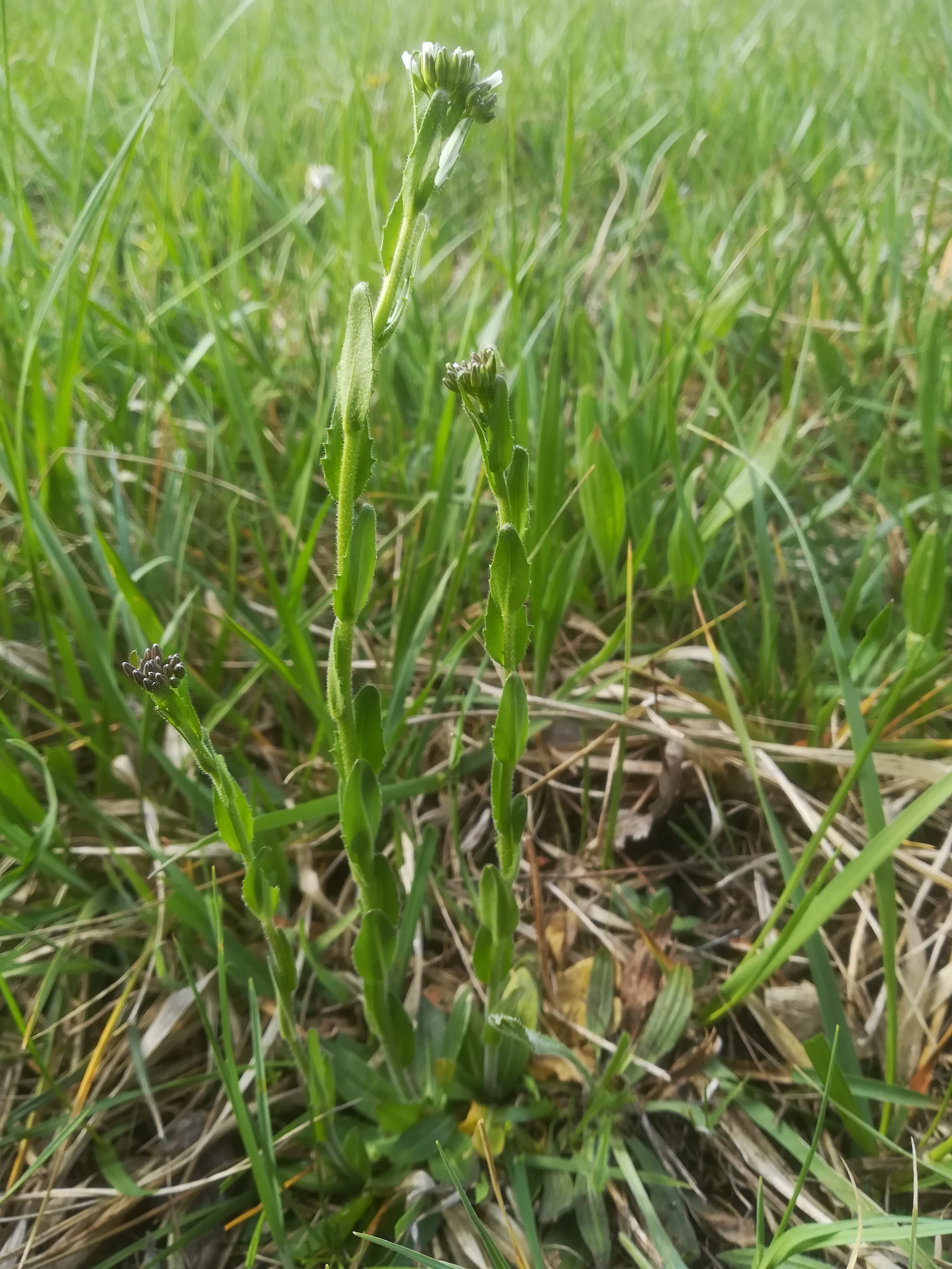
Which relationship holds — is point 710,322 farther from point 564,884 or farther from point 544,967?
point 544,967

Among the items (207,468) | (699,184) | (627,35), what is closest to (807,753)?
(207,468)

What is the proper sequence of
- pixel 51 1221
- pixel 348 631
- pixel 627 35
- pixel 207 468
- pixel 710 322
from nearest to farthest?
pixel 348 631, pixel 51 1221, pixel 207 468, pixel 710 322, pixel 627 35

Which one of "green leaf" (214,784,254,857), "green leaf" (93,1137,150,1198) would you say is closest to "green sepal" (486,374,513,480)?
"green leaf" (214,784,254,857)

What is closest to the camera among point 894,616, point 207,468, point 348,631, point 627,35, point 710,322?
point 348,631

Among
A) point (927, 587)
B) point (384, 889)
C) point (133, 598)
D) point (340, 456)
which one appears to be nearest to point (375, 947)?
point (384, 889)

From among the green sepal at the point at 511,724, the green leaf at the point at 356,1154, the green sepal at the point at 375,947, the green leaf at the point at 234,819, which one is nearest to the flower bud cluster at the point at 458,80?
the green sepal at the point at 511,724

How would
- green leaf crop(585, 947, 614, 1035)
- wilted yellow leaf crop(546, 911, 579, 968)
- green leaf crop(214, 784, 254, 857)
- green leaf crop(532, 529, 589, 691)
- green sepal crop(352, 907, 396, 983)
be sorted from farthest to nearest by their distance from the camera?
green leaf crop(532, 529, 589, 691)
wilted yellow leaf crop(546, 911, 579, 968)
green leaf crop(585, 947, 614, 1035)
green sepal crop(352, 907, 396, 983)
green leaf crop(214, 784, 254, 857)

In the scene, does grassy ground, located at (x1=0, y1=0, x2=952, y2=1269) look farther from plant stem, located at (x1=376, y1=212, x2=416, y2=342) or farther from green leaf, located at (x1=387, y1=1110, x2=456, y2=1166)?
plant stem, located at (x1=376, y1=212, x2=416, y2=342)
